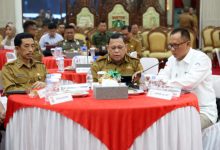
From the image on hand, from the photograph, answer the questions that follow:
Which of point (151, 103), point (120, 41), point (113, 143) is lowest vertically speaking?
point (113, 143)

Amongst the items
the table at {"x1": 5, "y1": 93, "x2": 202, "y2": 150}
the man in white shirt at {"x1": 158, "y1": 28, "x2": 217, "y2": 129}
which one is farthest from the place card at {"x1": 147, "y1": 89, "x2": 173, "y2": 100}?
the man in white shirt at {"x1": 158, "y1": 28, "x2": 217, "y2": 129}

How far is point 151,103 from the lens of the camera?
301 cm

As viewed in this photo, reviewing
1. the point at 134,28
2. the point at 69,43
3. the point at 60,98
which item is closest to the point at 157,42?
the point at 134,28

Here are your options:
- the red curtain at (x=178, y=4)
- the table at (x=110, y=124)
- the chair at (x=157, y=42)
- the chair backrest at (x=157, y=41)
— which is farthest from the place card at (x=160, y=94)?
the red curtain at (x=178, y=4)

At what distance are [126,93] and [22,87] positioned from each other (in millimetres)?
1121

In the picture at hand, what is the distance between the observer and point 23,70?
394 cm

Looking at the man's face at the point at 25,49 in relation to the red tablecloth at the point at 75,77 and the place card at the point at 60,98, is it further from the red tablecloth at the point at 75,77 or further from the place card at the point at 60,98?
the red tablecloth at the point at 75,77

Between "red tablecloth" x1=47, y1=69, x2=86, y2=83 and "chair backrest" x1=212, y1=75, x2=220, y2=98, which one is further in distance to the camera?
"red tablecloth" x1=47, y1=69, x2=86, y2=83

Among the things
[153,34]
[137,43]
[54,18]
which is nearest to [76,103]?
[137,43]

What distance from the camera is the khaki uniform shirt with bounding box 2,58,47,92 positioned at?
3807 millimetres

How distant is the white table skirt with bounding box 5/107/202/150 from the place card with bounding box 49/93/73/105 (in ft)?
0.27

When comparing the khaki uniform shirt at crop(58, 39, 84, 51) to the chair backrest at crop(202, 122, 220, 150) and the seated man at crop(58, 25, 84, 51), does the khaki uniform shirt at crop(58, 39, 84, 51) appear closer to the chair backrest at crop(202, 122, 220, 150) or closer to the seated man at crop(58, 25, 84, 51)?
the seated man at crop(58, 25, 84, 51)

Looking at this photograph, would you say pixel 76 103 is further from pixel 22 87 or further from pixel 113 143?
pixel 22 87

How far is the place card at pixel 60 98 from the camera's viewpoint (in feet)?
9.85
